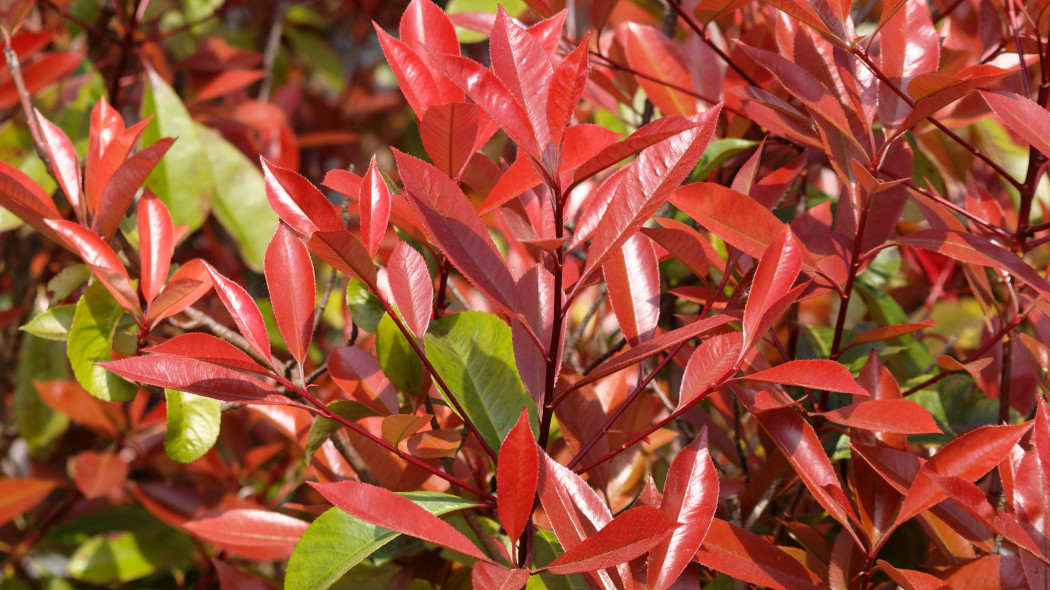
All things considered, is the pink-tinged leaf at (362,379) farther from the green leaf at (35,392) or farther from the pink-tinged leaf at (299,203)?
the green leaf at (35,392)

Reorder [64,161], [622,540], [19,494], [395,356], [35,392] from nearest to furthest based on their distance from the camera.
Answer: [622,540], [395,356], [64,161], [19,494], [35,392]

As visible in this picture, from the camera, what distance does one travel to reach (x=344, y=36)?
10.0ft

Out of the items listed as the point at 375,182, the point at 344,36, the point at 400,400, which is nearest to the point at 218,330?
the point at 400,400

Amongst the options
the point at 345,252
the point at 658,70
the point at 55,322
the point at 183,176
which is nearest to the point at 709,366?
the point at 345,252

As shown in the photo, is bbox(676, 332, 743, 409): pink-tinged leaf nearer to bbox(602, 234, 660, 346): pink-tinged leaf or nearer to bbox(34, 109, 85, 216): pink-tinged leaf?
bbox(602, 234, 660, 346): pink-tinged leaf

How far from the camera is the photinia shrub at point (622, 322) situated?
1.67 feet

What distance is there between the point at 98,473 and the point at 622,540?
0.94 m

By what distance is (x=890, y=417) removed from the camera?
545 millimetres

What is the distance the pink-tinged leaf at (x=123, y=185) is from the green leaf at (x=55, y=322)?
11 centimetres

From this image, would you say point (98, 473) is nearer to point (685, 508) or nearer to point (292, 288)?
point (292, 288)

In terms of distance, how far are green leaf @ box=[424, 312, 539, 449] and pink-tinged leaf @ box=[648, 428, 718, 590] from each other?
0.14 metres

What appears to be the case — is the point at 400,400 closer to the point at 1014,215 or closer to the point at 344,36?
the point at 1014,215

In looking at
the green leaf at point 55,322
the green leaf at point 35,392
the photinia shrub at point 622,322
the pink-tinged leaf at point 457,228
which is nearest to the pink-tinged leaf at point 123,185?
the photinia shrub at point 622,322

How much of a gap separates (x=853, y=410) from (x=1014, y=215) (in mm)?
806
